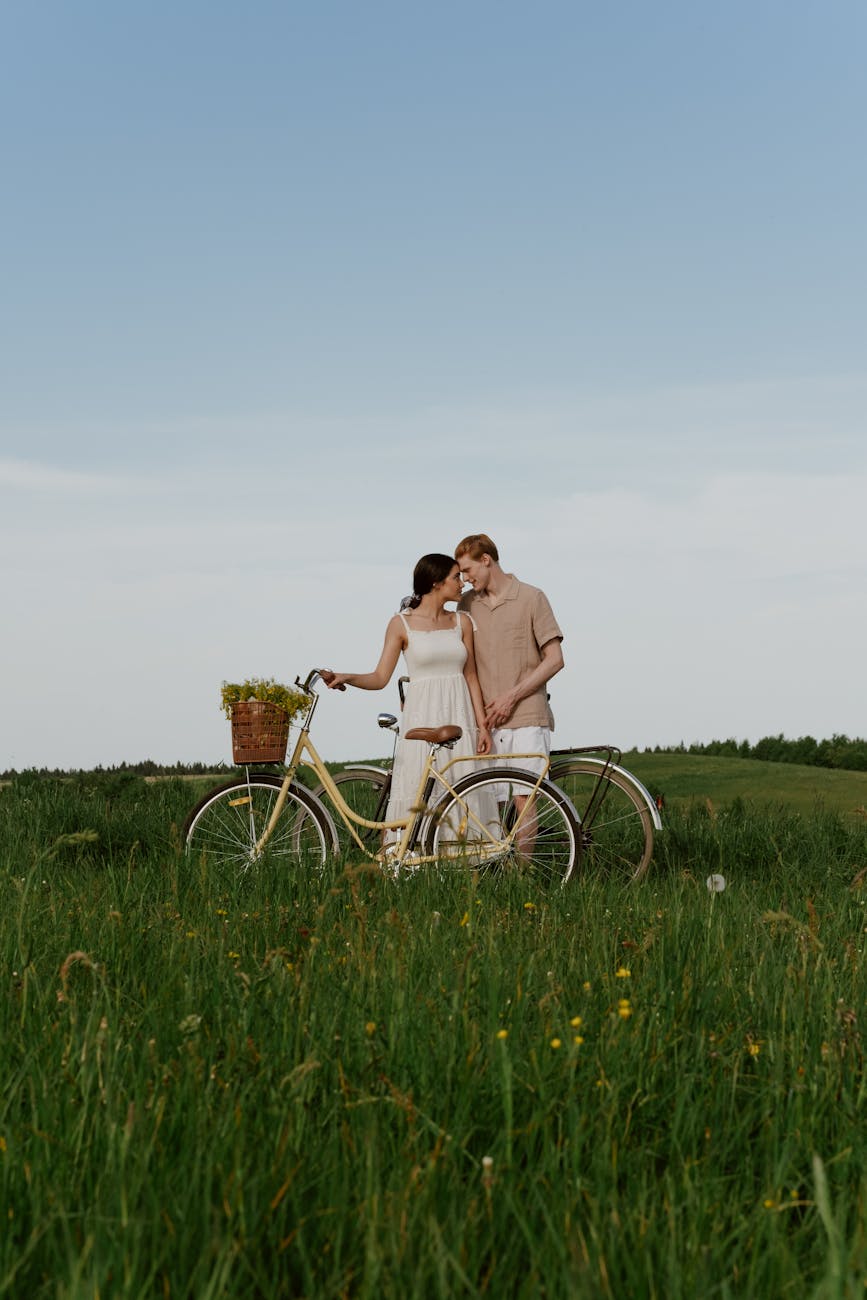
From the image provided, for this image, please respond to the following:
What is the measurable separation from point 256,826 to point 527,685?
2096 mm

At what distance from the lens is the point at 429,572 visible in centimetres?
794

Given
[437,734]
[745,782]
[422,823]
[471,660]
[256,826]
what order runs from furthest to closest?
[745,782] → [256,826] → [471,660] → [422,823] → [437,734]

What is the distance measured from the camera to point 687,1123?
2992 mm

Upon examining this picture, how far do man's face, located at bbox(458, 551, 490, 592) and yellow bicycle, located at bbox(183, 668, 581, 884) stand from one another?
111 centimetres

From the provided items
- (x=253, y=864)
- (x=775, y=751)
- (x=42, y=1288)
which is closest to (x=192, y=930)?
(x=253, y=864)

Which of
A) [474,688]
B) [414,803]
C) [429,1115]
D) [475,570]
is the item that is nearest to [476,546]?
[475,570]

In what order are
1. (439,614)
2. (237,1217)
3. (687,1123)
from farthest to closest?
(439,614)
(687,1123)
(237,1217)

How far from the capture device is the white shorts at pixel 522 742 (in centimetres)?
791

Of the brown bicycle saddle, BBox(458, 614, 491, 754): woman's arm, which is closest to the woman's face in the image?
BBox(458, 614, 491, 754): woman's arm

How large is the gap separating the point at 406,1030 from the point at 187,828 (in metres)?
5.23

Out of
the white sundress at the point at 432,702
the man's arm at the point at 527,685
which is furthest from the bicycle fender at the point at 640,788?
the white sundress at the point at 432,702

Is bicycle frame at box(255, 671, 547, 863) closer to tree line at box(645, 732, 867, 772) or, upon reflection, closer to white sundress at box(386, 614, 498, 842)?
white sundress at box(386, 614, 498, 842)

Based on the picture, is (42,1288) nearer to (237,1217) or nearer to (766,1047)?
(237,1217)

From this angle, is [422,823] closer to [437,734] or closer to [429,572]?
[437,734]
